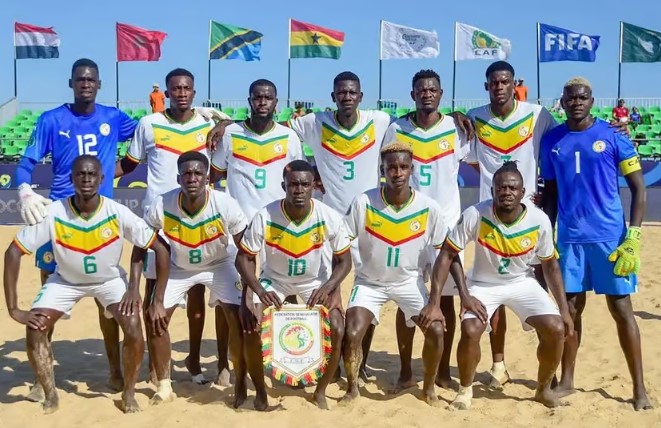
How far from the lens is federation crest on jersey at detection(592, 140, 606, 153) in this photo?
5.57 meters

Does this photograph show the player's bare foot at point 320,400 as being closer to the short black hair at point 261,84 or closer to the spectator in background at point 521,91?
the short black hair at point 261,84

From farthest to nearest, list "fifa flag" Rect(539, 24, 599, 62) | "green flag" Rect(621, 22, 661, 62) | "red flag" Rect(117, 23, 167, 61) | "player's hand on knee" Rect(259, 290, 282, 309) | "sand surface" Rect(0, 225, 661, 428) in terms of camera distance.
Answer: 1. "fifa flag" Rect(539, 24, 599, 62)
2. "red flag" Rect(117, 23, 167, 61)
3. "green flag" Rect(621, 22, 661, 62)
4. "player's hand on knee" Rect(259, 290, 282, 309)
5. "sand surface" Rect(0, 225, 661, 428)

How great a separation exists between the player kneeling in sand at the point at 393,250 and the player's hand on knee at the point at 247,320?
721 mm

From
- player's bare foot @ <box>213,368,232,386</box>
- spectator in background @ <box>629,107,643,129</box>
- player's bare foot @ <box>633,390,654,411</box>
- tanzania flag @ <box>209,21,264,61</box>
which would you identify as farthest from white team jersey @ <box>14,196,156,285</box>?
tanzania flag @ <box>209,21,264,61</box>

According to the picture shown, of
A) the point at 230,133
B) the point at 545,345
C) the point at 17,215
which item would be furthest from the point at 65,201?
the point at 17,215

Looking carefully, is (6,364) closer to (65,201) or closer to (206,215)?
(65,201)

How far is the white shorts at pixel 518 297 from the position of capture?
18.2ft

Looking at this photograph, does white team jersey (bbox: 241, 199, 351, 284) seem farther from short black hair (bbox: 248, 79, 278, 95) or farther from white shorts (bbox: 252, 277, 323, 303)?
short black hair (bbox: 248, 79, 278, 95)

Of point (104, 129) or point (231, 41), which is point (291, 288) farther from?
point (231, 41)

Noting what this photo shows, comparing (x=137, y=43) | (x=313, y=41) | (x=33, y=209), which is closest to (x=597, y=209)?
(x=33, y=209)

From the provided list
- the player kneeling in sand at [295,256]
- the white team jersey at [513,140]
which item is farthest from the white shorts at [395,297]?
the white team jersey at [513,140]

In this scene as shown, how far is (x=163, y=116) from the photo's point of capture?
634 centimetres

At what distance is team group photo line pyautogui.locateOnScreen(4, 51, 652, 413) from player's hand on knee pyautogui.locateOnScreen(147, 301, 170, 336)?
1 centimetres

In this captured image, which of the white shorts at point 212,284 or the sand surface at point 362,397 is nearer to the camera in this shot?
the sand surface at point 362,397
